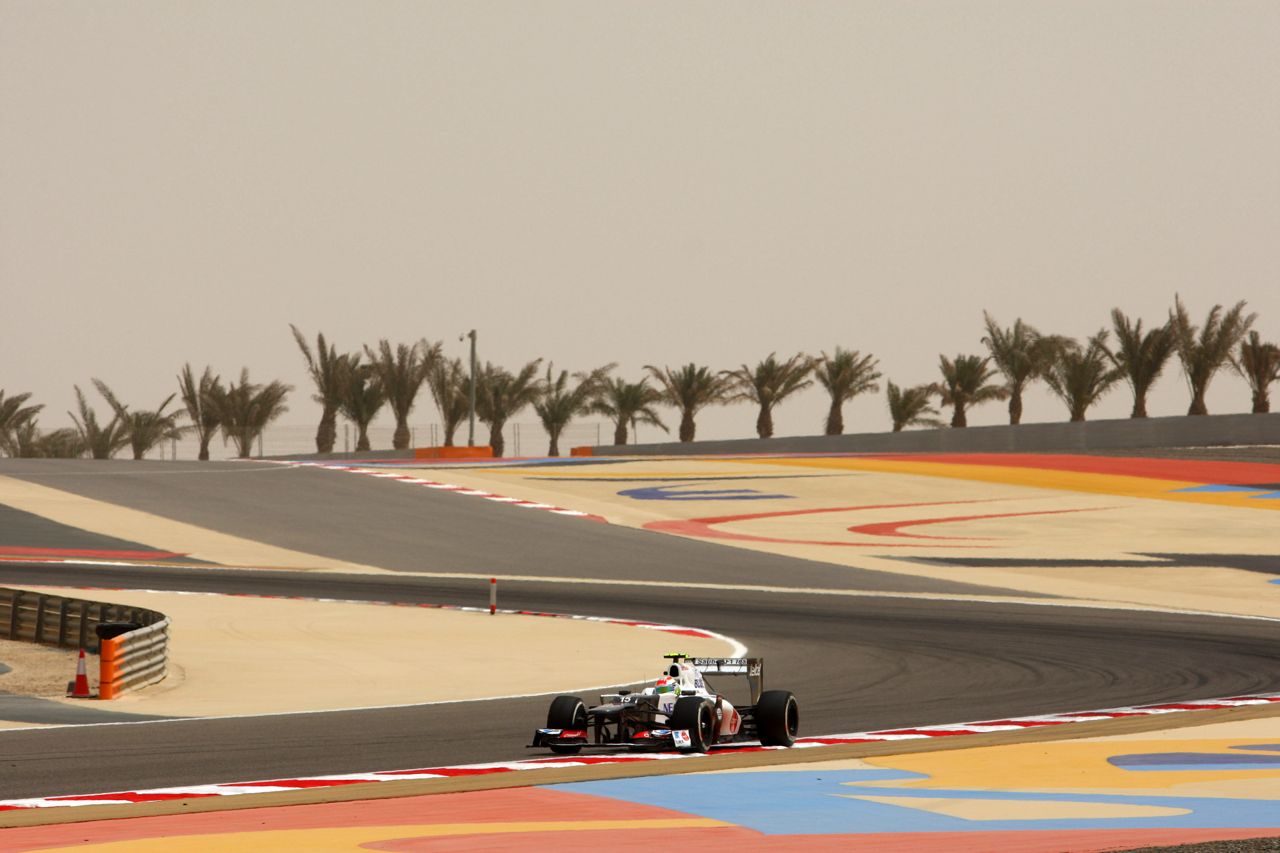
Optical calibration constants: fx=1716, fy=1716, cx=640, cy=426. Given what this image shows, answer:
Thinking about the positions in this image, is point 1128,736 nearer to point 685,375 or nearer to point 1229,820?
point 1229,820

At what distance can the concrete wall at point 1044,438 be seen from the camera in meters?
71.1

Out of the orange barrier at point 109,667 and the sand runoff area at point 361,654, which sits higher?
the orange barrier at point 109,667

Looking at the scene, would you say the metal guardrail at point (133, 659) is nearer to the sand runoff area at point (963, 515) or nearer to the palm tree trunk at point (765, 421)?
the sand runoff area at point (963, 515)

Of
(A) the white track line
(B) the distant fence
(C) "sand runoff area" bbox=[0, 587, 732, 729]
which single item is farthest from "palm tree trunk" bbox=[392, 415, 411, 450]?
(A) the white track line

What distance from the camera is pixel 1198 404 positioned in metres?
77.9

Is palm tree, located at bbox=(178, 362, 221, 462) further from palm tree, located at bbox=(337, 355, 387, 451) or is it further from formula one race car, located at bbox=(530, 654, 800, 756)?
formula one race car, located at bbox=(530, 654, 800, 756)

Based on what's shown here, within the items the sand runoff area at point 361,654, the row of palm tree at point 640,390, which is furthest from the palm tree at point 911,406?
the sand runoff area at point 361,654

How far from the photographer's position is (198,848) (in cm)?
1020

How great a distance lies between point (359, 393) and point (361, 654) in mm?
57177

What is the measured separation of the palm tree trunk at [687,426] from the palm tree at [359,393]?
14.7m

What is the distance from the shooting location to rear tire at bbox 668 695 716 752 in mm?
14703

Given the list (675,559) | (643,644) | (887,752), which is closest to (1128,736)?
(887,752)

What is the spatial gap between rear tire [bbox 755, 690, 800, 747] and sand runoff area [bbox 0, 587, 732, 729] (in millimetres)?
5368

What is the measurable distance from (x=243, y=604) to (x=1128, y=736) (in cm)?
1968
